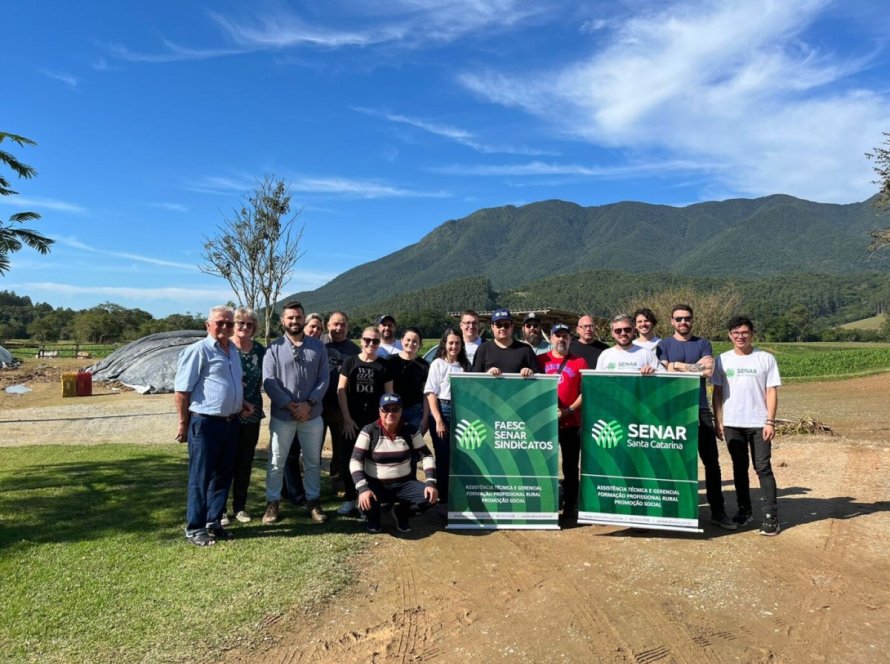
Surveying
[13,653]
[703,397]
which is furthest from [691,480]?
[13,653]

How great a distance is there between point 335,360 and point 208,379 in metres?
1.57

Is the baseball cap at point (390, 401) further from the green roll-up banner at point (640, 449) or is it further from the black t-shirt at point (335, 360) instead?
the green roll-up banner at point (640, 449)

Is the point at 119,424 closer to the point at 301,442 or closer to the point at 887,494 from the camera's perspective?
the point at 301,442

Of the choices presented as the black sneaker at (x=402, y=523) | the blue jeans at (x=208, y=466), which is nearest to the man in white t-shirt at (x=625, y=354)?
the black sneaker at (x=402, y=523)

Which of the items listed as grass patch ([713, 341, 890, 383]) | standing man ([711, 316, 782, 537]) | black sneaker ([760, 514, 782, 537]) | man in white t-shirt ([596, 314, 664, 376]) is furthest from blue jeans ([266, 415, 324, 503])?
grass patch ([713, 341, 890, 383])

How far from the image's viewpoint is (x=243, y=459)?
506cm

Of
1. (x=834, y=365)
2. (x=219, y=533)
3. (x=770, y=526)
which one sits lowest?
(x=834, y=365)

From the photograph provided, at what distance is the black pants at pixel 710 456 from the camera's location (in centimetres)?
494

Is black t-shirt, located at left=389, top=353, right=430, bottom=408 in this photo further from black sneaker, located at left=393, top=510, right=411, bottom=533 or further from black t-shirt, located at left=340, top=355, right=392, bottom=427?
black sneaker, located at left=393, top=510, right=411, bottom=533

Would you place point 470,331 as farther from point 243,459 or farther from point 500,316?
point 243,459

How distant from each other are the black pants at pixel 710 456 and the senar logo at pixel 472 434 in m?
Result: 1.88

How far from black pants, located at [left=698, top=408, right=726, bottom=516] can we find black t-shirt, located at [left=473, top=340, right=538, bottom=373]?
1.53 metres

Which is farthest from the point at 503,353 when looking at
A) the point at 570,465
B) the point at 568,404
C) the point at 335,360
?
the point at 335,360

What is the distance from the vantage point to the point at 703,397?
4945mm
